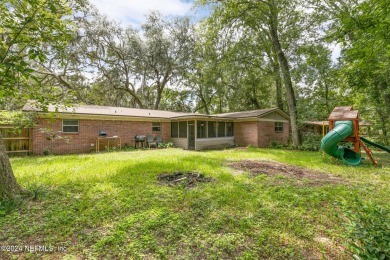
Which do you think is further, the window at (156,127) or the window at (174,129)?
the window at (174,129)

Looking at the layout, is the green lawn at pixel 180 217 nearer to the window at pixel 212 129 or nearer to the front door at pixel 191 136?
the front door at pixel 191 136

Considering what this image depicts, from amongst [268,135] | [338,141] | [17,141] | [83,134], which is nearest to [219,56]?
[268,135]

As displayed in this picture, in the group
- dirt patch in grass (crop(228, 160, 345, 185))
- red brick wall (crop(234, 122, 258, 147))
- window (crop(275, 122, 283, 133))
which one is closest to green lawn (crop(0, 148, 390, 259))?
dirt patch in grass (crop(228, 160, 345, 185))

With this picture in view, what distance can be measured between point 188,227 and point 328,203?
10.4 feet

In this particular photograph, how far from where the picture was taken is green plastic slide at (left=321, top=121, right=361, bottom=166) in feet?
26.0

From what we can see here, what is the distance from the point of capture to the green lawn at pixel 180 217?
2.65 meters

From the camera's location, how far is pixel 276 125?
53.9ft

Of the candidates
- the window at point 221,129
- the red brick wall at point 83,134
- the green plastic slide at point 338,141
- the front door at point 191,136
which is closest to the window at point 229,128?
the window at point 221,129

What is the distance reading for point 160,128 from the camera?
15516mm

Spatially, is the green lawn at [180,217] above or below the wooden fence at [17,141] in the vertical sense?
below

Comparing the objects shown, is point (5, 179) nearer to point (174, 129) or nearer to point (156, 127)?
point (156, 127)

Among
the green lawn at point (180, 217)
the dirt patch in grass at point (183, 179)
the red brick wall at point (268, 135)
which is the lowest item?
the green lawn at point (180, 217)

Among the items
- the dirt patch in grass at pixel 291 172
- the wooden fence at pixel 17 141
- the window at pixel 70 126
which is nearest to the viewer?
the dirt patch in grass at pixel 291 172

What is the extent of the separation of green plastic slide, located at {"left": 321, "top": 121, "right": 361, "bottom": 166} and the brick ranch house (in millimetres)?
6420
